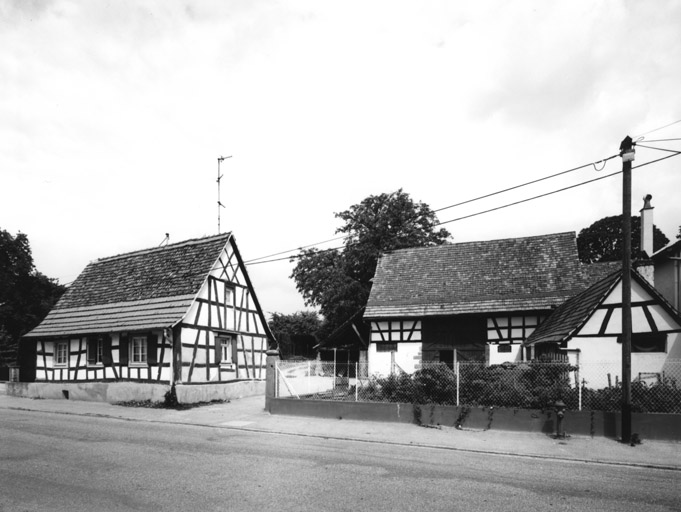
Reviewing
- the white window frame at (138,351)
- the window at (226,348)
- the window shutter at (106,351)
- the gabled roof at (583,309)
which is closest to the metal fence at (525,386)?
the gabled roof at (583,309)

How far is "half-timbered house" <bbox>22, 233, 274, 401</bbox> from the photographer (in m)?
21.8

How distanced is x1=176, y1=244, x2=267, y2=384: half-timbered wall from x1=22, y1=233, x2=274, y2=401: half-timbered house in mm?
43

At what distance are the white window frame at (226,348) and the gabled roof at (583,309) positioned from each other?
13331 millimetres

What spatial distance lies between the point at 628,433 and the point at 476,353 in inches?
457

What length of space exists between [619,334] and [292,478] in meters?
13.1

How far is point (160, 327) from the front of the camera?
68.6 ft

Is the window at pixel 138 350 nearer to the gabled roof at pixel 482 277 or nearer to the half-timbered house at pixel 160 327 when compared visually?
the half-timbered house at pixel 160 327

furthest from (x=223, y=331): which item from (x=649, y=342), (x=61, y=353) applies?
(x=649, y=342)

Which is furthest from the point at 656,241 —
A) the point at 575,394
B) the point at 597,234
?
the point at 575,394

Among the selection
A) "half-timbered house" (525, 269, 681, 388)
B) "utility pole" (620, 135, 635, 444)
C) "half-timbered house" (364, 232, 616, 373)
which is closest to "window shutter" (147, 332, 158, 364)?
"half-timbered house" (364, 232, 616, 373)

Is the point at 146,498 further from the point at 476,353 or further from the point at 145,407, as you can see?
the point at 476,353

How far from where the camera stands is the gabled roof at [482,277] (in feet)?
78.8

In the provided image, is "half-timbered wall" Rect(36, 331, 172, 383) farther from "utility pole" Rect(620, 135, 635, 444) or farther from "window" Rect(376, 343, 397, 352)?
"utility pole" Rect(620, 135, 635, 444)

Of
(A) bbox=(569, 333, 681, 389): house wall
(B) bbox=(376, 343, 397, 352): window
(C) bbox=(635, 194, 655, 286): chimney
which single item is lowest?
(B) bbox=(376, 343, 397, 352): window
